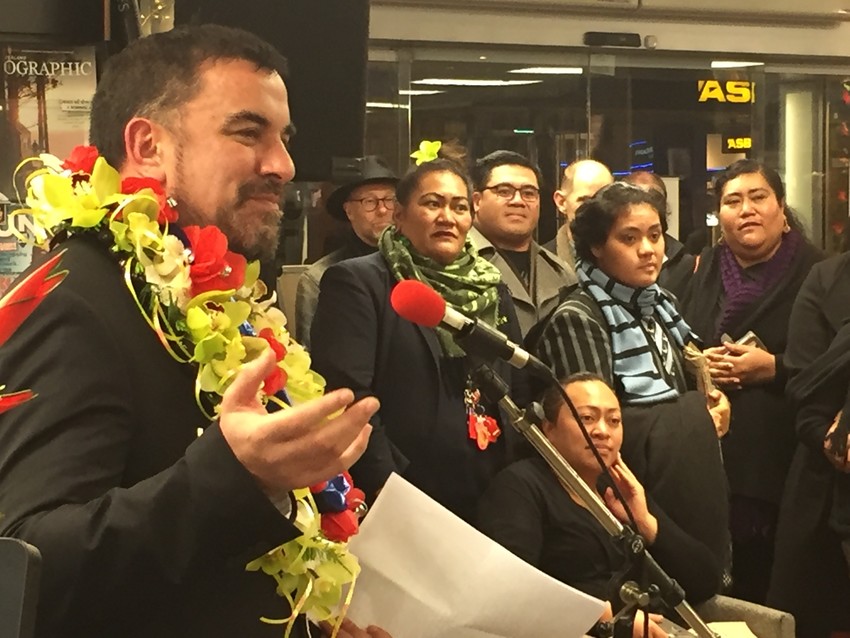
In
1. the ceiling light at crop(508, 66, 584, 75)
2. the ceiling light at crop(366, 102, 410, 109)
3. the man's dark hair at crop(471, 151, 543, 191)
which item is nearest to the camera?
the man's dark hair at crop(471, 151, 543, 191)

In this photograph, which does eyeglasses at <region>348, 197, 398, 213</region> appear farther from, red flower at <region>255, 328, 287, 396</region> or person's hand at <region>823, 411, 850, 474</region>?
red flower at <region>255, 328, 287, 396</region>

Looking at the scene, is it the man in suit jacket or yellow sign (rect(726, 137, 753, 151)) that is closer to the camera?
the man in suit jacket

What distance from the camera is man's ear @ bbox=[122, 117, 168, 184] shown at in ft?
4.67

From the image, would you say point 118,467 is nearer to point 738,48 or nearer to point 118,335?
point 118,335

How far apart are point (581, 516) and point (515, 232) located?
3.61 feet

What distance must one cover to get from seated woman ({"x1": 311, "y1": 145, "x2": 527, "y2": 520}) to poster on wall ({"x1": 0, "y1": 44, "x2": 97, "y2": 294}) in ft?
2.29

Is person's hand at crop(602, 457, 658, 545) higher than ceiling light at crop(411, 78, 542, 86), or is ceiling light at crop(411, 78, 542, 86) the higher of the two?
ceiling light at crop(411, 78, 542, 86)

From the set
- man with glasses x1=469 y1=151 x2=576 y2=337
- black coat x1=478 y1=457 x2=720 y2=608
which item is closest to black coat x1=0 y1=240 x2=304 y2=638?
black coat x1=478 y1=457 x2=720 y2=608

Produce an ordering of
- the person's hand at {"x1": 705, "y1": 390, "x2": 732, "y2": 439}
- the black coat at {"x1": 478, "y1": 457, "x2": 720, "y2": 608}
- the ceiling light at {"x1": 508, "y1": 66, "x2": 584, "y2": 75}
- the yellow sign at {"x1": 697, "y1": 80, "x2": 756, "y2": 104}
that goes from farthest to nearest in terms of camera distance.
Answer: the yellow sign at {"x1": 697, "y1": 80, "x2": 756, "y2": 104}, the ceiling light at {"x1": 508, "y1": 66, "x2": 584, "y2": 75}, the person's hand at {"x1": 705, "y1": 390, "x2": 732, "y2": 439}, the black coat at {"x1": 478, "y1": 457, "x2": 720, "y2": 608}

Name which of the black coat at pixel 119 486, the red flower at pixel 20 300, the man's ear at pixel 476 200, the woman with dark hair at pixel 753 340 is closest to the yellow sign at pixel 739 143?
the woman with dark hair at pixel 753 340

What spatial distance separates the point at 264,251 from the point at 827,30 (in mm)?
4951

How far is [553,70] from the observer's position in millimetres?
5449

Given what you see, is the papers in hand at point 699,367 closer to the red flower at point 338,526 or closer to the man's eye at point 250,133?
the red flower at point 338,526

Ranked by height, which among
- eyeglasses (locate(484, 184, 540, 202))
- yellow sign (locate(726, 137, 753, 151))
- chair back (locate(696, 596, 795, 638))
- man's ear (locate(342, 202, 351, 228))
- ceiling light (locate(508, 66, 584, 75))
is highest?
ceiling light (locate(508, 66, 584, 75))
